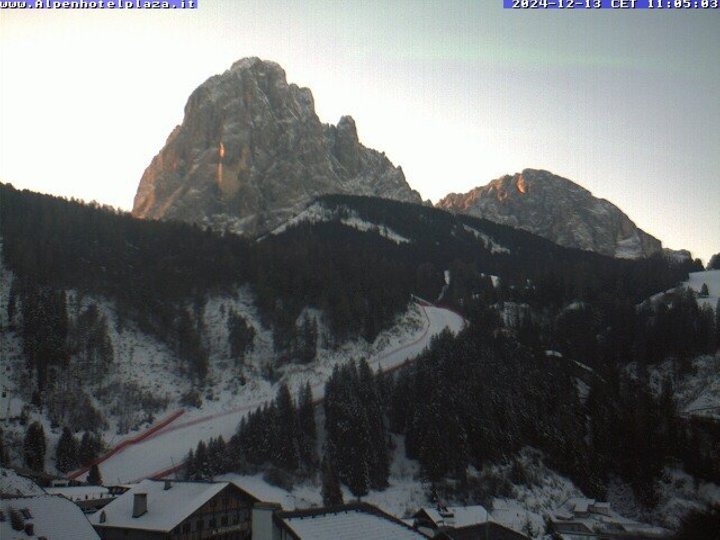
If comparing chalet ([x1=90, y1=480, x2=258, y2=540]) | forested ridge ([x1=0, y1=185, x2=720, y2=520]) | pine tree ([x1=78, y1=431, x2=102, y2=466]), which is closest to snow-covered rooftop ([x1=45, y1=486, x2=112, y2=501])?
chalet ([x1=90, y1=480, x2=258, y2=540])

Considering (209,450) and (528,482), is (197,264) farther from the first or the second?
(528,482)

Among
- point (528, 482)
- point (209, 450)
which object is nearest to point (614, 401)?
point (528, 482)

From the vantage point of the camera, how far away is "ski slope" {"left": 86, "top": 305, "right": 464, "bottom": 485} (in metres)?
77.6

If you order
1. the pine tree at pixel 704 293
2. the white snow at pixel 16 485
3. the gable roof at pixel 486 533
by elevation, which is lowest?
the gable roof at pixel 486 533

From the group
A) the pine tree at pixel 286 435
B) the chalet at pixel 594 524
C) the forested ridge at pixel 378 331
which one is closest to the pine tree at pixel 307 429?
the forested ridge at pixel 378 331

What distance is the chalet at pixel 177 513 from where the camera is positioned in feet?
161

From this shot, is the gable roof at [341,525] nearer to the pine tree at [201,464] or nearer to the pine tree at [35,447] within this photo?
the pine tree at [201,464]

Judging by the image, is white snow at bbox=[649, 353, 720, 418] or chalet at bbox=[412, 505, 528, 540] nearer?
chalet at bbox=[412, 505, 528, 540]

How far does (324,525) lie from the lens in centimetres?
3014

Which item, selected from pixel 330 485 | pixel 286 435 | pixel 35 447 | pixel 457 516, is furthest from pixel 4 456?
pixel 457 516

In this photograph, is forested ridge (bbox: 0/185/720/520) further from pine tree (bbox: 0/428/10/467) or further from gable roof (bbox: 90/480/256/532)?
gable roof (bbox: 90/480/256/532)

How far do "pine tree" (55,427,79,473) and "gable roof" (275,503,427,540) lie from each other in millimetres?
54145

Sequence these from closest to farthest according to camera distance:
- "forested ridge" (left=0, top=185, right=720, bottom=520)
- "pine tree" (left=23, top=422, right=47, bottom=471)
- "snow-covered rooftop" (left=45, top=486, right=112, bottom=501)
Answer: "snow-covered rooftop" (left=45, top=486, right=112, bottom=501), "pine tree" (left=23, top=422, right=47, bottom=471), "forested ridge" (left=0, top=185, right=720, bottom=520)

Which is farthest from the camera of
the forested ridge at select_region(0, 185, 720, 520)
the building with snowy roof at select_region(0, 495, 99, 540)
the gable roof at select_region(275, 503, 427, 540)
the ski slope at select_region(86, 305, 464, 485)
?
the forested ridge at select_region(0, 185, 720, 520)
